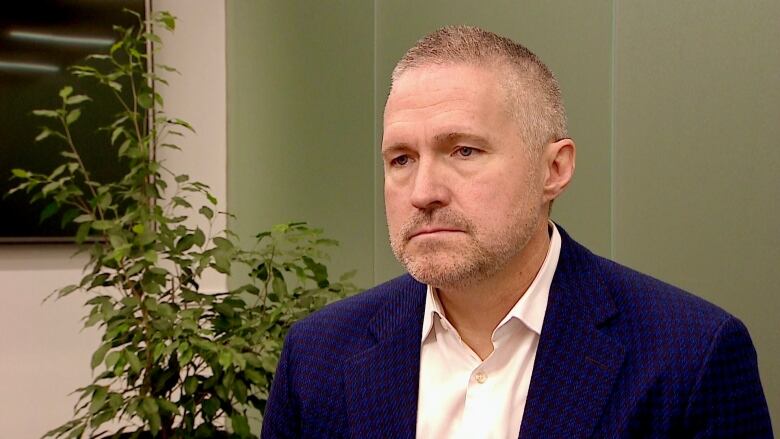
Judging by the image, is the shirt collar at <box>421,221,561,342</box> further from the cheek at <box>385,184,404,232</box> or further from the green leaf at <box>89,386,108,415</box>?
the green leaf at <box>89,386,108,415</box>

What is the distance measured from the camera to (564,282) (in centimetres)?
121

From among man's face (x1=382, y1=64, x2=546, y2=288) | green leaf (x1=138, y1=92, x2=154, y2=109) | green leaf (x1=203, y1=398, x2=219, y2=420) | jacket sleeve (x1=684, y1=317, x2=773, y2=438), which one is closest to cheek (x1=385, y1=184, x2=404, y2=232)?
man's face (x1=382, y1=64, x2=546, y2=288)

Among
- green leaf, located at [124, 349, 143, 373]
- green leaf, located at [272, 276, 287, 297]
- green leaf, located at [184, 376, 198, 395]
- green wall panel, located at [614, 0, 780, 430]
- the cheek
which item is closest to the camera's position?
the cheek

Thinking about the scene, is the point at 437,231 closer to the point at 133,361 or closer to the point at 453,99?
the point at 453,99

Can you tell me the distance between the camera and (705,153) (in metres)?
1.65

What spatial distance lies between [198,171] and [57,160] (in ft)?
1.75

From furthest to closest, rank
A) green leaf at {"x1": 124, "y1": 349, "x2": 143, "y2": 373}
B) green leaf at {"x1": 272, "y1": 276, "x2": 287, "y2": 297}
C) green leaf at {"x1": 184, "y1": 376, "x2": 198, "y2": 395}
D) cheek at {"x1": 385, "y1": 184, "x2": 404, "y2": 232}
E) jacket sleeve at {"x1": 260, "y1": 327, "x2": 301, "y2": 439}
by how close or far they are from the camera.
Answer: green leaf at {"x1": 272, "y1": 276, "x2": 287, "y2": 297}, green leaf at {"x1": 184, "y1": 376, "x2": 198, "y2": 395}, green leaf at {"x1": 124, "y1": 349, "x2": 143, "y2": 373}, jacket sleeve at {"x1": 260, "y1": 327, "x2": 301, "y2": 439}, cheek at {"x1": 385, "y1": 184, "x2": 404, "y2": 232}

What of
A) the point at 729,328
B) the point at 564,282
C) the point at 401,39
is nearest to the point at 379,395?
the point at 564,282

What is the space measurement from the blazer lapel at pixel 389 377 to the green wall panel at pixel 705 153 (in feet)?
2.28

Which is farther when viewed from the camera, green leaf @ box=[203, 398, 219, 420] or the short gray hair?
green leaf @ box=[203, 398, 219, 420]

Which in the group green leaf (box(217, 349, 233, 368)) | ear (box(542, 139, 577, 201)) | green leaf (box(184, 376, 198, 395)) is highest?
ear (box(542, 139, 577, 201))

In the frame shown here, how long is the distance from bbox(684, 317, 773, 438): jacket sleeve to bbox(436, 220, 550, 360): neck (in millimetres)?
284

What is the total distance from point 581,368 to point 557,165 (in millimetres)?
321

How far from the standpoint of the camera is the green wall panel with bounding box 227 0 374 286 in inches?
114
